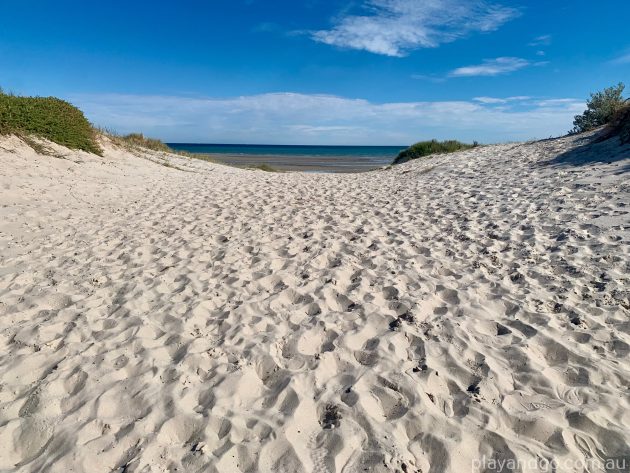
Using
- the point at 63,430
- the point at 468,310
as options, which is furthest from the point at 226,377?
the point at 468,310

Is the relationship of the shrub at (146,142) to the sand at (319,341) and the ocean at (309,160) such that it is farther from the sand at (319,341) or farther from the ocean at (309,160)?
the sand at (319,341)

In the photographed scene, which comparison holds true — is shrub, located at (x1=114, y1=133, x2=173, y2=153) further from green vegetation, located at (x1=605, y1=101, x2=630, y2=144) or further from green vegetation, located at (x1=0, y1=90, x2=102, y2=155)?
green vegetation, located at (x1=605, y1=101, x2=630, y2=144)

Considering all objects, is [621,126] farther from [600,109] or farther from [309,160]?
[309,160]

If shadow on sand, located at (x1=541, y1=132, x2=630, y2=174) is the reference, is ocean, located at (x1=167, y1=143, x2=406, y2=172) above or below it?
below

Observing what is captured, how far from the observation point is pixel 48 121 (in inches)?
532

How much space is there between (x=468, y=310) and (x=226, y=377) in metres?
2.54

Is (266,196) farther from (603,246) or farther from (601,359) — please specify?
(601,359)

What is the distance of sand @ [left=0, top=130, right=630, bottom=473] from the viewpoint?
8.45ft

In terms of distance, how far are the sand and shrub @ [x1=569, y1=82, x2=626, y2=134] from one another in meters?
11.3

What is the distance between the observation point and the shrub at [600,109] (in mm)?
16547

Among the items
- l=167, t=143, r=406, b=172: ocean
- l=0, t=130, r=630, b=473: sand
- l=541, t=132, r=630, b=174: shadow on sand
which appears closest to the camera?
l=0, t=130, r=630, b=473: sand

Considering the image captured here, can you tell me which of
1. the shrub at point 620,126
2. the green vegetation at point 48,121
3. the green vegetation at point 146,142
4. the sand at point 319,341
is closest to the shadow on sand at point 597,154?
the shrub at point 620,126

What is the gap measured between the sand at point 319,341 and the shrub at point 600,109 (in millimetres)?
11261

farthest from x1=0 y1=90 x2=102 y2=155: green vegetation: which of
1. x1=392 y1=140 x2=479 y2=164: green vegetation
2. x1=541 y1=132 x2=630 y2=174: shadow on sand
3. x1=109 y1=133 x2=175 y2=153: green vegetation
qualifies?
x1=392 y1=140 x2=479 y2=164: green vegetation
